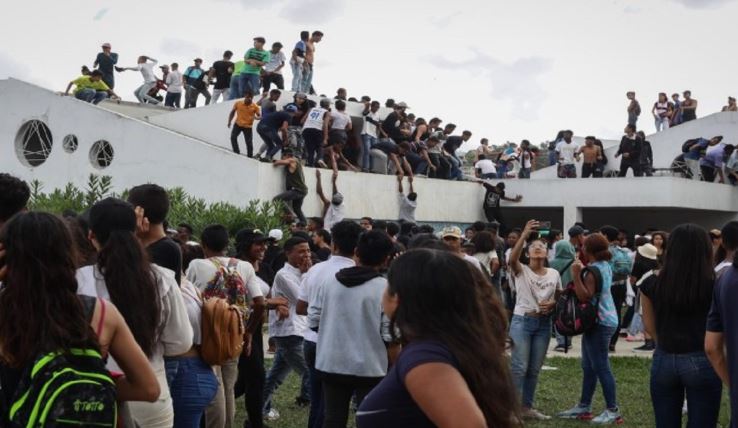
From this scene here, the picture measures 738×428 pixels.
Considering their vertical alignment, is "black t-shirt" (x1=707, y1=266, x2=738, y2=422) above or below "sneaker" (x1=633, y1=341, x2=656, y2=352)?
above

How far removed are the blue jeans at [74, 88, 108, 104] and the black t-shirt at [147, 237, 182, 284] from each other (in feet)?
65.0

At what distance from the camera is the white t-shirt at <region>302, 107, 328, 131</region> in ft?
69.7

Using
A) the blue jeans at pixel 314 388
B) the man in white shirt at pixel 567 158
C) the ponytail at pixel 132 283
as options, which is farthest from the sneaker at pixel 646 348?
the man in white shirt at pixel 567 158

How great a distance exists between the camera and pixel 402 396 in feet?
9.95

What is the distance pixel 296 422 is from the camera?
28.6ft

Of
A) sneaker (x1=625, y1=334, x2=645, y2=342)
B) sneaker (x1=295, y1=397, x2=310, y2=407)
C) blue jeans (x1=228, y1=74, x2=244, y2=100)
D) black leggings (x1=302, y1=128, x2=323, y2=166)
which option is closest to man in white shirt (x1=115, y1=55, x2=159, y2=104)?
blue jeans (x1=228, y1=74, x2=244, y2=100)

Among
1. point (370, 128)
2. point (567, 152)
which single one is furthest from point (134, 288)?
point (567, 152)

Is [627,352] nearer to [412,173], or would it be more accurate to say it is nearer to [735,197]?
[412,173]

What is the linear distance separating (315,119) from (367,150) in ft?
8.60

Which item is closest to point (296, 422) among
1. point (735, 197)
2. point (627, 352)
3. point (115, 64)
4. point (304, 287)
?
point (304, 287)

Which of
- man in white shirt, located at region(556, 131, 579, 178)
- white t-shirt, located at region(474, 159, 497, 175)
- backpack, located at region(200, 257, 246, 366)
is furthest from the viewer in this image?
man in white shirt, located at region(556, 131, 579, 178)

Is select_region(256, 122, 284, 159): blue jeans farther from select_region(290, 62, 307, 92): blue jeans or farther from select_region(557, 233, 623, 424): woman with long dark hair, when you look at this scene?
select_region(557, 233, 623, 424): woman with long dark hair

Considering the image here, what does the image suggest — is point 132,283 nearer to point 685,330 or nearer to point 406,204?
point 685,330

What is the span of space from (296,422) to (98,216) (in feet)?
15.4
